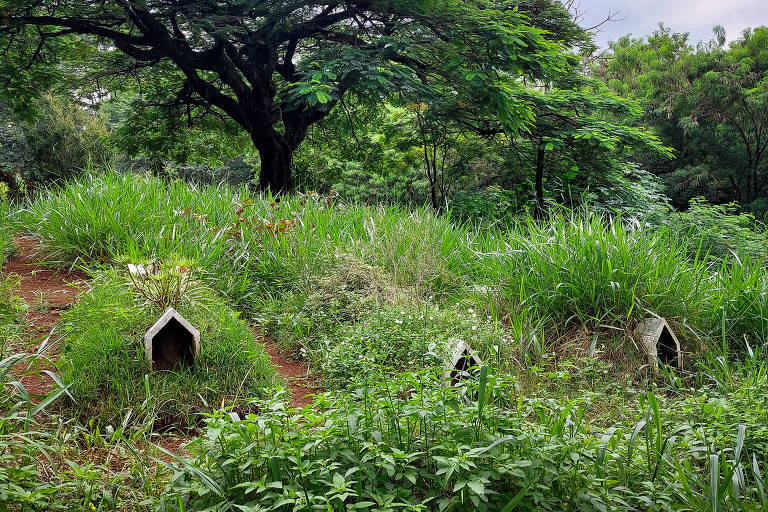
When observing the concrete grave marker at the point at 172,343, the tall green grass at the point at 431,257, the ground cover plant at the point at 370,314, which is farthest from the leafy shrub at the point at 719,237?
the concrete grave marker at the point at 172,343

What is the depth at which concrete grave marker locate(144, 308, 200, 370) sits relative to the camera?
9.05ft

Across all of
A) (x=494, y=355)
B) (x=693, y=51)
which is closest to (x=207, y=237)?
(x=494, y=355)

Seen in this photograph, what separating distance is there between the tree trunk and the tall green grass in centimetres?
422

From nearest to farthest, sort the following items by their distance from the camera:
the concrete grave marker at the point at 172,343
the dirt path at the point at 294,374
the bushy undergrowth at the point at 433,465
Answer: the bushy undergrowth at the point at 433,465, the concrete grave marker at the point at 172,343, the dirt path at the point at 294,374

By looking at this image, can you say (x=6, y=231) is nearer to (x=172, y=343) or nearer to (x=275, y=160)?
(x=172, y=343)

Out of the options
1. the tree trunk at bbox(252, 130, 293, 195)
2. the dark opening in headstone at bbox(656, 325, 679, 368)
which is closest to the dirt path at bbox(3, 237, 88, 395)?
the dark opening in headstone at bbox(656, 325, 679, 368)

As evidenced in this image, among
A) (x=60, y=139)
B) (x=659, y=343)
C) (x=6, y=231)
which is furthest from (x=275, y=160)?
(x=659, y=343)

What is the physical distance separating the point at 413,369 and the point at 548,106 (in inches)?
256

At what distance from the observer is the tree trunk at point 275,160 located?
9.65m

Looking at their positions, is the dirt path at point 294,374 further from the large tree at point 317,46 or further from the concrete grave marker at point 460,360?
the large tree at point 317,46

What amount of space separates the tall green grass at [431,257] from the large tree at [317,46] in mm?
2185

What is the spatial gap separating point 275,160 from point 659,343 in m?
7.58

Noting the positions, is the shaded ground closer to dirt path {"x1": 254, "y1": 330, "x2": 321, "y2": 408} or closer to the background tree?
dirt path {"x1": 254, "y1": 330, "x2": 321, "y2": 408}

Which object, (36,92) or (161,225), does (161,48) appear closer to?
(36,92)
